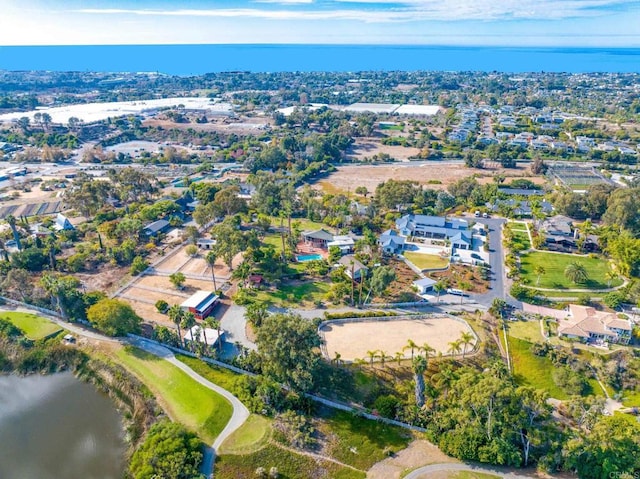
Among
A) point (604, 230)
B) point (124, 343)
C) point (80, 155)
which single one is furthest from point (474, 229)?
point (80, 155)

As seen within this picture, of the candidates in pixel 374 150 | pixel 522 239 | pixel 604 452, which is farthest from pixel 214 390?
pixel 374 150

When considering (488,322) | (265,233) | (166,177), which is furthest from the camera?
(166,177)

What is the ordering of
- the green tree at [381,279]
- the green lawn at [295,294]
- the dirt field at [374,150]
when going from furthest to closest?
the dirt field at [374,150] → the green lawn at [295,294] → the green tree at [381,279]

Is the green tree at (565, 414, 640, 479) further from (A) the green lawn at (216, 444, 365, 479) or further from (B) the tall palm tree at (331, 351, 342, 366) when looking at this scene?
(B) the tall palm tree at (331, 351, 342, 366)

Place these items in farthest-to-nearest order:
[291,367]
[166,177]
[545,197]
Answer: [166,177], [545,197], [291,367]

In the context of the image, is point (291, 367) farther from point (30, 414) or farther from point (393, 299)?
point (30, 414)

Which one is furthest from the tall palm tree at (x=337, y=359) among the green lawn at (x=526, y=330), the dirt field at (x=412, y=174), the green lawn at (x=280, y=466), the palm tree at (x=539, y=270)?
the dirt field at (x=412, y=174)

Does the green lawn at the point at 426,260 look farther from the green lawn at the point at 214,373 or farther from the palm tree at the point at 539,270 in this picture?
the green lawn at the point at 214,373

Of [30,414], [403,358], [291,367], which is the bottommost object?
[30,414]
